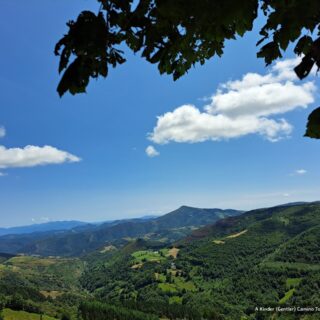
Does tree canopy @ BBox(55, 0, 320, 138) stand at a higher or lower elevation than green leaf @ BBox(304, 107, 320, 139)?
higher

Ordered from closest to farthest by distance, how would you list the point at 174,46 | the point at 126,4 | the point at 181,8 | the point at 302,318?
1. the point at 181,8
2. the point at 126,4
3. the point at 174,46
4. the point at 302,318

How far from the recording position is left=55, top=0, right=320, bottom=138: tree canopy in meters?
3.50

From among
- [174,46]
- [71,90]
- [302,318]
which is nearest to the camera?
[71,90]

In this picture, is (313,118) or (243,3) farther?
(313,118)

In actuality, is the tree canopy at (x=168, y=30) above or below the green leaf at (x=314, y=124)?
above

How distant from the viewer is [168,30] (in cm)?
499

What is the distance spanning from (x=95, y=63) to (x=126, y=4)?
98 centimetres

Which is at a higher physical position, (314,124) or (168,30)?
(168,30)

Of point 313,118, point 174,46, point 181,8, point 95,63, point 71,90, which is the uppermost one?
point 174,46

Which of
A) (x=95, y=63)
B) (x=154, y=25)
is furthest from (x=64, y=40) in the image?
(x=154, y=25)

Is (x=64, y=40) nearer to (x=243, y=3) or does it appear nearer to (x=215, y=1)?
(x=215, y=1)

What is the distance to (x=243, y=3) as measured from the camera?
3.35 metres

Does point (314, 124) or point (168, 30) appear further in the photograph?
point (168, 30)

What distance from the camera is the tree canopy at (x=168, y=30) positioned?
3500 millimetres
